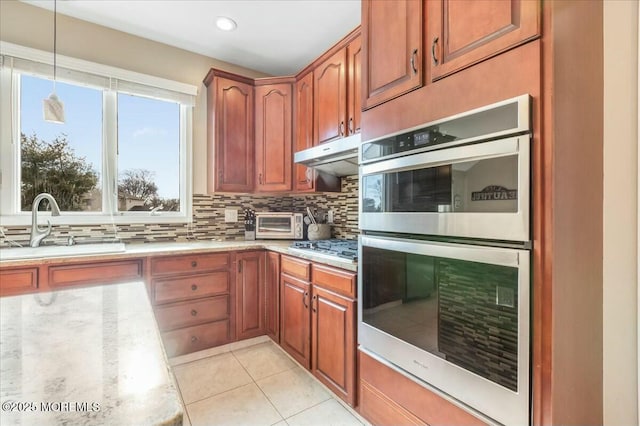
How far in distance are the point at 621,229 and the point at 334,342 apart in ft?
4.63

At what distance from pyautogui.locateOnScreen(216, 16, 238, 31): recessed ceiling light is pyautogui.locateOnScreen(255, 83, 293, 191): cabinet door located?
53 centimetres

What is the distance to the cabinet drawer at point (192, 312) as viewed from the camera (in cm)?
223

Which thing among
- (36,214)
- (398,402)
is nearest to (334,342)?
(398,402)

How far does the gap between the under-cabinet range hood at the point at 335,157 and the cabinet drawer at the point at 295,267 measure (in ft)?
2.49

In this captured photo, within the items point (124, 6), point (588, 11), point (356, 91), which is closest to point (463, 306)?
point (588, 11)

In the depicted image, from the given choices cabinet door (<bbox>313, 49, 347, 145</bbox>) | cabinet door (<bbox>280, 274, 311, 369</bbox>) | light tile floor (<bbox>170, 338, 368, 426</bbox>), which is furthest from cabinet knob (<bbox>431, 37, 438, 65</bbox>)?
light tile floor (<bbox>170, 338, 368, 426</bbox>)

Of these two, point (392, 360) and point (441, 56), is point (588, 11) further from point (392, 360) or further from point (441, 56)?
point (392, 360)

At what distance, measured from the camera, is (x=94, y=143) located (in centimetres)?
251

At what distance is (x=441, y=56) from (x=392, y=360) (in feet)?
4.25

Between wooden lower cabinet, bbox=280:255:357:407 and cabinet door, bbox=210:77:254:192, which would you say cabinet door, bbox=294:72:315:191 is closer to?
cabinet door, bbox=210:77:254:192

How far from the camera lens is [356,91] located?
2.08 metres

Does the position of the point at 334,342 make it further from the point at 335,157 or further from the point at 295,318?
the point at 335,157

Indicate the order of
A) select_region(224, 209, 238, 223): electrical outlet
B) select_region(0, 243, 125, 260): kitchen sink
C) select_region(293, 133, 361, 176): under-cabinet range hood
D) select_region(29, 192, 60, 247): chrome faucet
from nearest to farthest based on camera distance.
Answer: select_region(0, 243, 125, 260): kitchen sink
select_region(293, 133, 361, 176): under-cabinet range hood
select_region(29, 192, 60, 247): chrome faucet
select_region(224, 209, 238, 223): electrical outlet

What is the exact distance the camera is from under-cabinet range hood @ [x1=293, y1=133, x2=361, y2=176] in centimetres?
196
